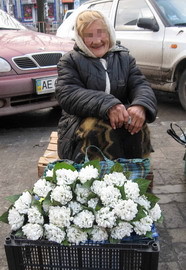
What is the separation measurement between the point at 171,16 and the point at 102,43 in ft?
10.2

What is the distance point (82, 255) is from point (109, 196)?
0.90 ft

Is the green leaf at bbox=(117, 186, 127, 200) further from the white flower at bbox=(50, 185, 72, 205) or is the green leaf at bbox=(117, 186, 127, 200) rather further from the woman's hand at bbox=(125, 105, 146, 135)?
the woman's hand at bbox=(125, 105, 146, 135)

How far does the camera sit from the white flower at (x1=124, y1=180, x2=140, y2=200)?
140 centimetres

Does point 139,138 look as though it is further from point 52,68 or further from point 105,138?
point 52,68

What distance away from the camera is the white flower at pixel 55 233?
1.33 meters

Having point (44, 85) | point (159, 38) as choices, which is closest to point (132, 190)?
point (44, 85)

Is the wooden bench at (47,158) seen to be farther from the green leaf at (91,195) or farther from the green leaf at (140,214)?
the green leaf at (140,214)

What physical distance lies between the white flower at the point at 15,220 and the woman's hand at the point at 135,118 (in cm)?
92

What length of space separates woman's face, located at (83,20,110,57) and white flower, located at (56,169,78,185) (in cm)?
108

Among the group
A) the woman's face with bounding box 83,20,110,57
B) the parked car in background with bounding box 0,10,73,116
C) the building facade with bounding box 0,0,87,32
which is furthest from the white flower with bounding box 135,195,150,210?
the building facade with bounding box 0,0,87,32

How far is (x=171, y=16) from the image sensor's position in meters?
4.92

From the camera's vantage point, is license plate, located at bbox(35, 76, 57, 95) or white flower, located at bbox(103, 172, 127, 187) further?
license plate, located at bbox(35, 76, 57, 95)

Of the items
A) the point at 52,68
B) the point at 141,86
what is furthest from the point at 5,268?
the point at 52,68

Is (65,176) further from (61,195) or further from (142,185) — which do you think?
(142,185)
